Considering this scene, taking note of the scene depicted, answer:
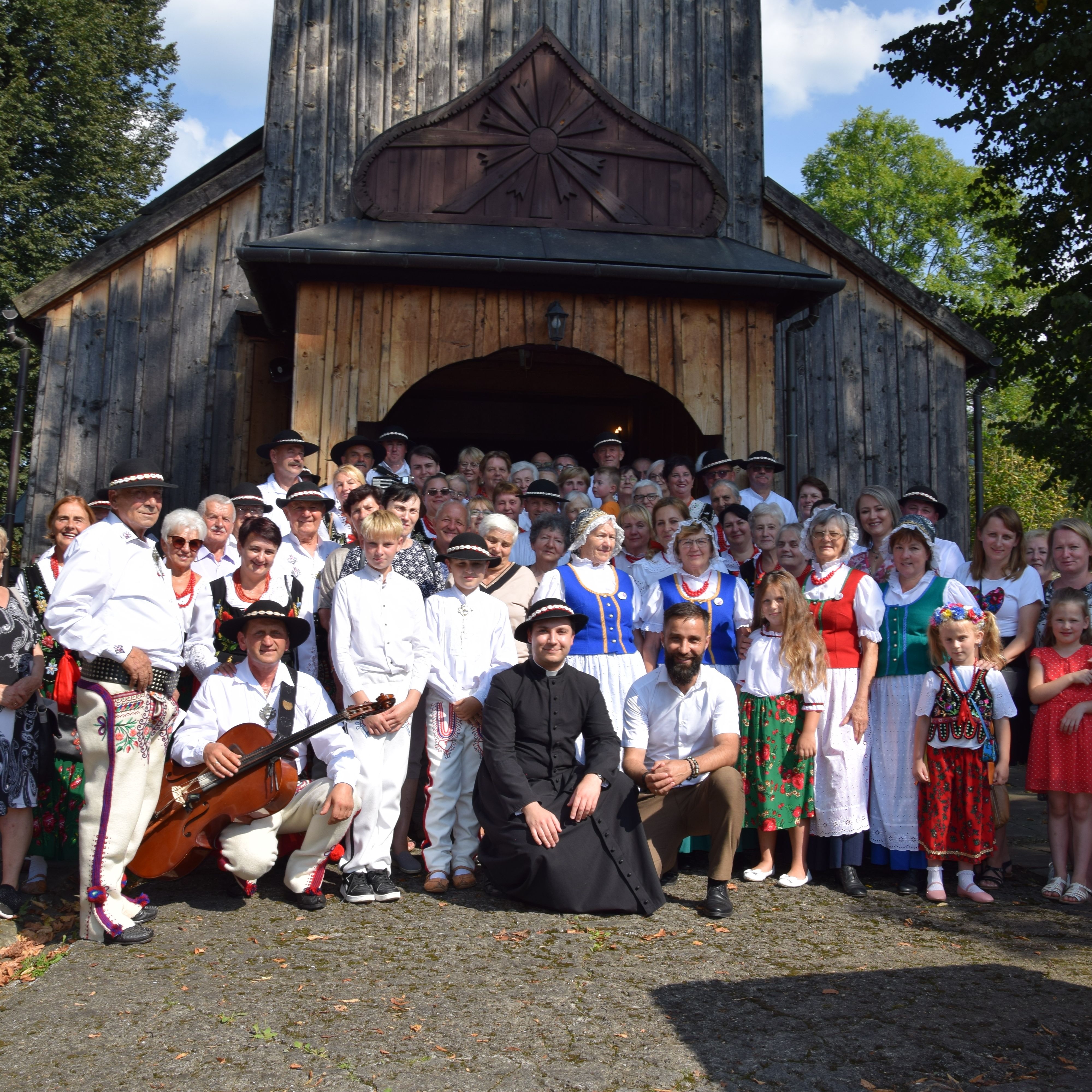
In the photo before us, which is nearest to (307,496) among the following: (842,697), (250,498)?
(250,498)

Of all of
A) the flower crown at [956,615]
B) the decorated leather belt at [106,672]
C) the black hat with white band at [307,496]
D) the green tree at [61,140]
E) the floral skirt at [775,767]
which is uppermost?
the green tree at [61,140]

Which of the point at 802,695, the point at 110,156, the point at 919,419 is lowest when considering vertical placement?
the point at 802,695

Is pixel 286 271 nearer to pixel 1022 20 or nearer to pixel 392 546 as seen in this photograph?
pixel 392 546

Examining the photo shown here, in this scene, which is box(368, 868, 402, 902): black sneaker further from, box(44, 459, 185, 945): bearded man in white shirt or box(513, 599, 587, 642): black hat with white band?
box(513, 599, 587, 642): black hat with white band

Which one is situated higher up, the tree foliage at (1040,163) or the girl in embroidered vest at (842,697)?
the tree foliage at (1040,163)

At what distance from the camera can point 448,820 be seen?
17.9 feet

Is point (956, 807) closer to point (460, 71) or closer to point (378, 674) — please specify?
point (378, 674)

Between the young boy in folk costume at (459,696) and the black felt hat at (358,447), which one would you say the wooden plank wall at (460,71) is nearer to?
the black felt hat at (358,447)

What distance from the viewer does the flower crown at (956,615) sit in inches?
220

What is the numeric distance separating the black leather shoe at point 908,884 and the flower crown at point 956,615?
1311 mm

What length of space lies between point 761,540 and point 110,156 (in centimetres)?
2144

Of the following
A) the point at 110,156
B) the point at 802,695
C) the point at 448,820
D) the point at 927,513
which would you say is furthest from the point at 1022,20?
the point at 110,156

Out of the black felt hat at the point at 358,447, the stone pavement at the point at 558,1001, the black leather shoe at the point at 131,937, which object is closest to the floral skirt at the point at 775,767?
the stone pavement at the point at 558,1001

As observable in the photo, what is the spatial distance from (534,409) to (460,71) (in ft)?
15.6
